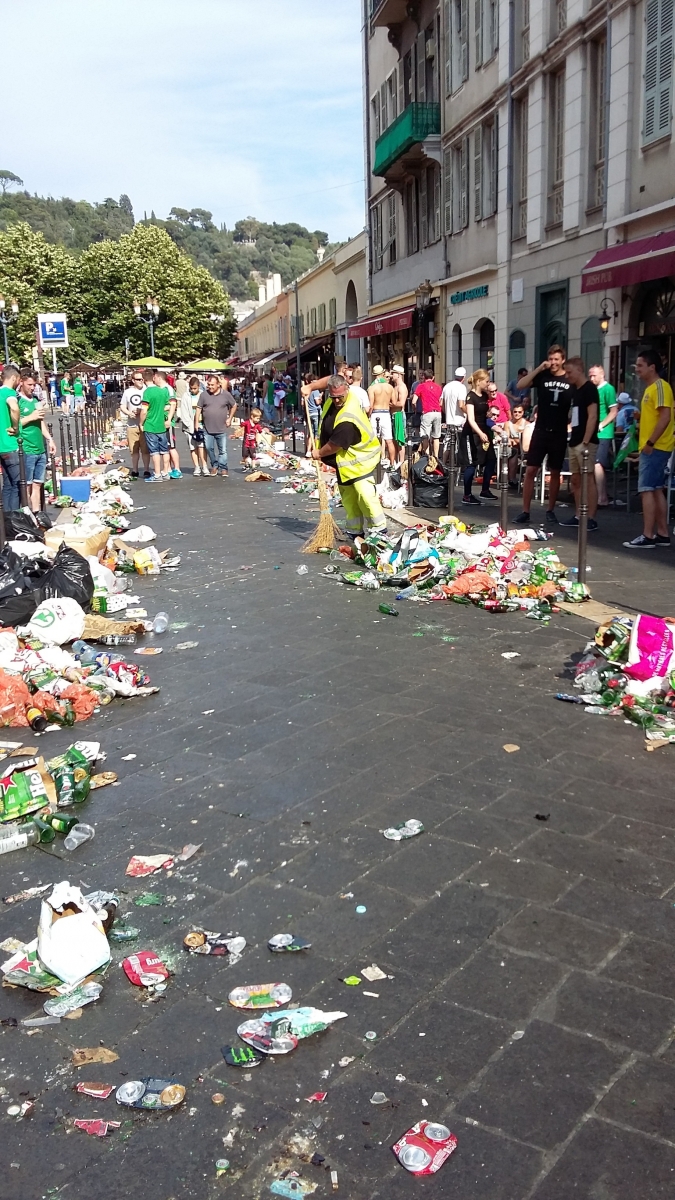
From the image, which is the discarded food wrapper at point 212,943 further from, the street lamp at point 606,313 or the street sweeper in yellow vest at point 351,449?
the street lamp at point 606,313

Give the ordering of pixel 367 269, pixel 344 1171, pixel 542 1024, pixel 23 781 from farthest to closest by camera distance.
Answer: pixel 367 269 → pixel 23 781 → pixel 542 1024 → pixel 344 1171

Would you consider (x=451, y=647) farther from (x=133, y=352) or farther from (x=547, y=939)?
(x=133, y=352)

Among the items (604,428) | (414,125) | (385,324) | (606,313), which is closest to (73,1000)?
A: (604,428)

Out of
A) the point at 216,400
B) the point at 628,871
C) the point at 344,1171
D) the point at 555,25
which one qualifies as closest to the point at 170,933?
the point at 344,1171

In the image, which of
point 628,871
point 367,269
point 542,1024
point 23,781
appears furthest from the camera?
point 367,269

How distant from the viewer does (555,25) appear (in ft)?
59.4

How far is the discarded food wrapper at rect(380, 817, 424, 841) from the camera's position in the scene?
12.7 ft

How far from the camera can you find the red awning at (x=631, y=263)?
1299 centimetres

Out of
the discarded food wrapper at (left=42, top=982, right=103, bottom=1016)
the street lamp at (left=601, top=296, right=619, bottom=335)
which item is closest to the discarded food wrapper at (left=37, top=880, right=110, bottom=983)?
the discarded food wrapper at (left=42, top=982, right=103, bottom=1016)

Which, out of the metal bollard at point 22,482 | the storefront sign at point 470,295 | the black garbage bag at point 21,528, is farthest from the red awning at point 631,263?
the black garbage bag at point 21,528

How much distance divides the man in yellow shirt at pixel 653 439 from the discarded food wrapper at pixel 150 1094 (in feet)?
25.4

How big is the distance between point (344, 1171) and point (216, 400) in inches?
629

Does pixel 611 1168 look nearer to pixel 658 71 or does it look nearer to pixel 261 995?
pixel 261 995

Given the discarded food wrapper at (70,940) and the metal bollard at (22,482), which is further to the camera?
the metal bollard at (22,482)
